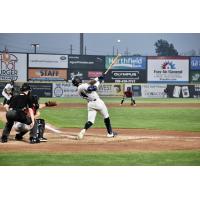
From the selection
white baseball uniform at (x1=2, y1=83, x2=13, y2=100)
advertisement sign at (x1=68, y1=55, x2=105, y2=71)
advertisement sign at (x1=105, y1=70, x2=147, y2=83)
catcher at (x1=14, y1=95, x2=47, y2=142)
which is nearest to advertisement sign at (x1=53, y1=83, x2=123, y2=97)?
advertisement sign at (x1=105, y1=70, x2=147, y2=83)

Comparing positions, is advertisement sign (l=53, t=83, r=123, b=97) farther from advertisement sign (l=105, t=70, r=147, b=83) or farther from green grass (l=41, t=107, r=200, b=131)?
green grass (l=41, t=107, r=200, b=131)

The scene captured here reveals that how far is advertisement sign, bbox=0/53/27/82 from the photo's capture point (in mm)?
7996

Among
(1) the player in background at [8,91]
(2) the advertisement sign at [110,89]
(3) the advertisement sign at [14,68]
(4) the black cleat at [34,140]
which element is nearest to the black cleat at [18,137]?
(4) the black cleat at [34,140]

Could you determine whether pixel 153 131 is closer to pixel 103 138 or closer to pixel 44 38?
pixel 103 138

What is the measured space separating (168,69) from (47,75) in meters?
2.45

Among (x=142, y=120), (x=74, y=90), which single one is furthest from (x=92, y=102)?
(x=142, y=120)

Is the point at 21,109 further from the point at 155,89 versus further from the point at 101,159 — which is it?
the point at 155,89

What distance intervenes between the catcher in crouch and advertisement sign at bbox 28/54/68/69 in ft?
1.72

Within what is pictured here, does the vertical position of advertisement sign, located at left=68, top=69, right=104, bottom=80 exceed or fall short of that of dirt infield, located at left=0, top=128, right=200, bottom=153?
it exceeds it

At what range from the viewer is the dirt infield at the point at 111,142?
753cm

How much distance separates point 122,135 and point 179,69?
1.69 m

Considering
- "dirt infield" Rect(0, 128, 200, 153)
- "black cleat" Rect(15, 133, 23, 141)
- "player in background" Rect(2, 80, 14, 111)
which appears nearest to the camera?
"dirt infield" Rect(0, 128, 200, 153)

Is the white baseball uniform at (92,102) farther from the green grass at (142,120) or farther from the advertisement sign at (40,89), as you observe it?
the advertisement sign at (40,89)

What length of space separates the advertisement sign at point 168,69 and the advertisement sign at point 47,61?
1649 millimetres
